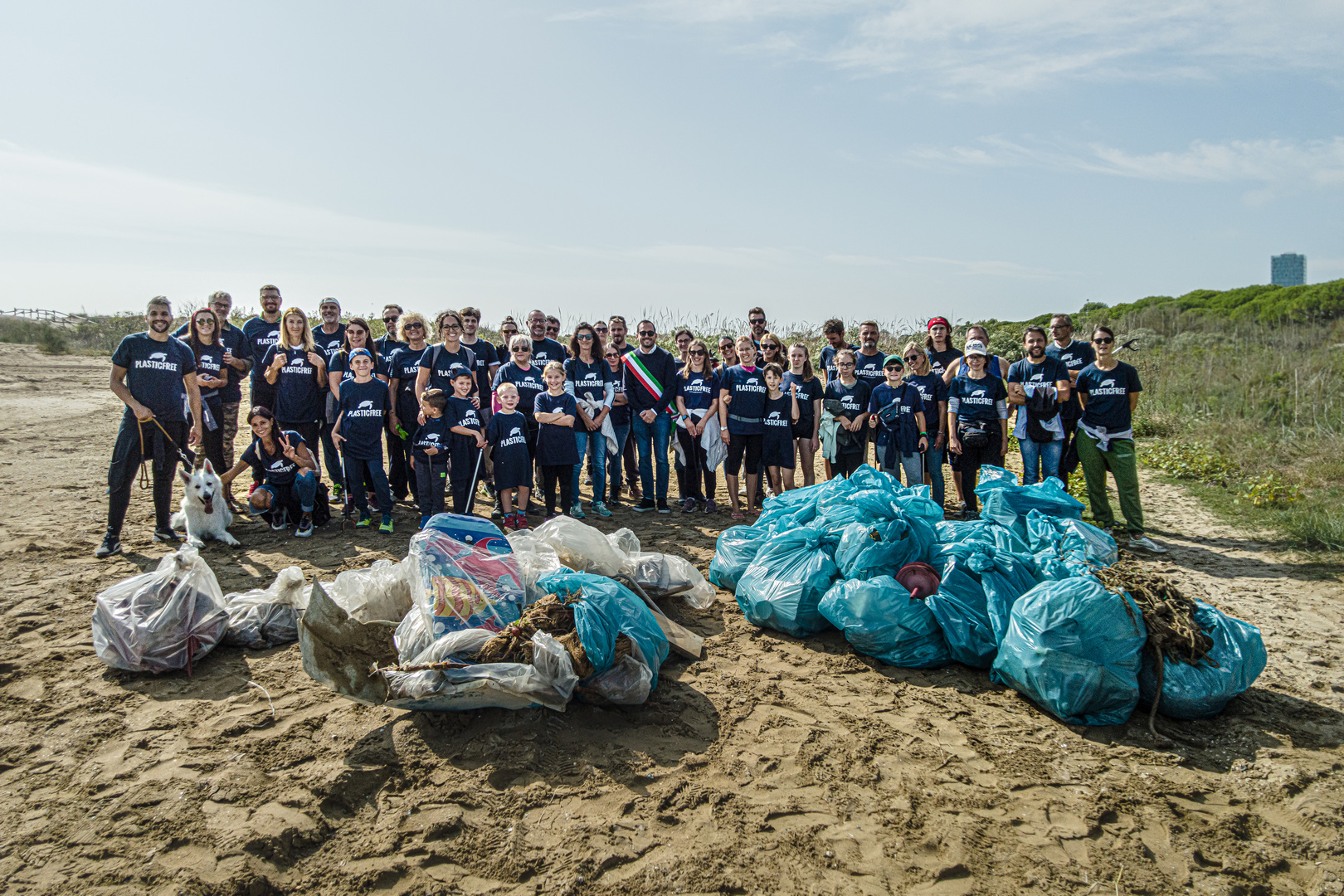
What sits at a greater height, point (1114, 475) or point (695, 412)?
point (695, 412)

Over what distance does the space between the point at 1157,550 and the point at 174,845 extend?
6.60 m

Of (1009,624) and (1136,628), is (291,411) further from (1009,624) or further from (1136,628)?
(1136,628)

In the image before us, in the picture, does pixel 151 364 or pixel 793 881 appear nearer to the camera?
pixel 793 881

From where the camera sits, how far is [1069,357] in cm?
671

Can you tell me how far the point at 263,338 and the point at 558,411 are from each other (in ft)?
9.84

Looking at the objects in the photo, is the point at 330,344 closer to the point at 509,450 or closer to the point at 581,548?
the point at 509,450

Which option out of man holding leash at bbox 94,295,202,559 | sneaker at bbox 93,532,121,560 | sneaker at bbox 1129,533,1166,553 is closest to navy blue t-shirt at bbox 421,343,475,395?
man holding leash at bbox 94,295,202,559

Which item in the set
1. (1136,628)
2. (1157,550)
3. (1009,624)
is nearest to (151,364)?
(1009,624)

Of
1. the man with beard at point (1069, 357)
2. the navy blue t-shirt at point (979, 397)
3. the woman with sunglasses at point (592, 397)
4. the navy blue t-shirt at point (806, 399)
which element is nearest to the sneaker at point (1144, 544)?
the man with beard at point (1069, 357)

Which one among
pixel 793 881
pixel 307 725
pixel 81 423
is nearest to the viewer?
pixel 793 881

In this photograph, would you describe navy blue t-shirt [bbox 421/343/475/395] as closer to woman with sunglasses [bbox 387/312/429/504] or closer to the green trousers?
woman with sunglasses [bbox 387/312/429/504]

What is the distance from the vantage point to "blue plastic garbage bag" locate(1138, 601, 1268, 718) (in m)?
3.28

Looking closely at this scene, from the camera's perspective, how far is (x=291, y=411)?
6414mm

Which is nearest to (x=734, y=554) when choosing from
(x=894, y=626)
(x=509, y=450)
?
(x=894, y=626)
